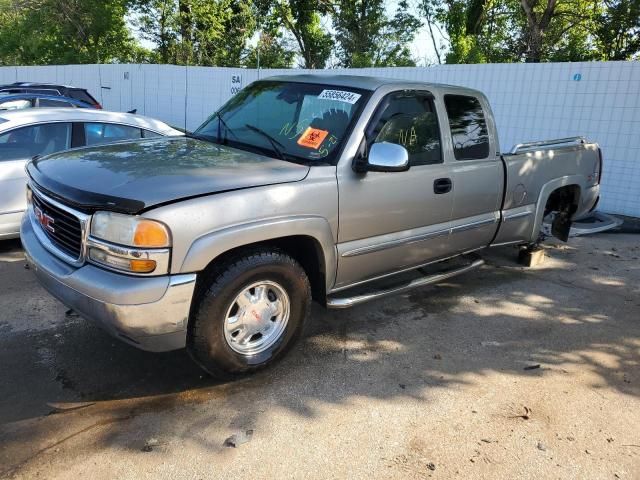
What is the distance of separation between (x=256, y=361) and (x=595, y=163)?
187 inches

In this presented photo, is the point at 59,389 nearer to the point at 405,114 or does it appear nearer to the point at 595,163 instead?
the point at 405,114

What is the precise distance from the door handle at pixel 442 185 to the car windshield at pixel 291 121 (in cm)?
89

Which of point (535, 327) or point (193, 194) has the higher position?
point (193, 194)

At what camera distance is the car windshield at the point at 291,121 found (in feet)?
12.3

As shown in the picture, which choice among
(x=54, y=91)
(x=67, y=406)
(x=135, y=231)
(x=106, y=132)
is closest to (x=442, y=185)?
(x=135, y=231)

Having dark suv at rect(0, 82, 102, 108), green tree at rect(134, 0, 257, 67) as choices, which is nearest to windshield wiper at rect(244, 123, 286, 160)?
dark suv at rect(0, 82, 102, 108)

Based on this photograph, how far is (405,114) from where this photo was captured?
414 centimetres

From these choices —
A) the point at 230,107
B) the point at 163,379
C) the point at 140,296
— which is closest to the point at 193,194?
the point at 140,296

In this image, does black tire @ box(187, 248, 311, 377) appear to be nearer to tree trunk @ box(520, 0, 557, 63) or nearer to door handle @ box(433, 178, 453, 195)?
door handle @ box(433, 178, 453, 195)

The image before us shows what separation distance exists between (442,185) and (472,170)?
0.47 m

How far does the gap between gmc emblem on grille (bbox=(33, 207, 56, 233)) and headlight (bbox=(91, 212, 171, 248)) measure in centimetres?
68

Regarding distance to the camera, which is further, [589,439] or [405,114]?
[405,114]

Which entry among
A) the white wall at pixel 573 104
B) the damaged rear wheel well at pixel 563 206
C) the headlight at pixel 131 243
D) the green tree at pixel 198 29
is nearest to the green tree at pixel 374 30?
the green tree at pixel 198 29

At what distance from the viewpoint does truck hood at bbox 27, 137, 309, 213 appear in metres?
2.90
